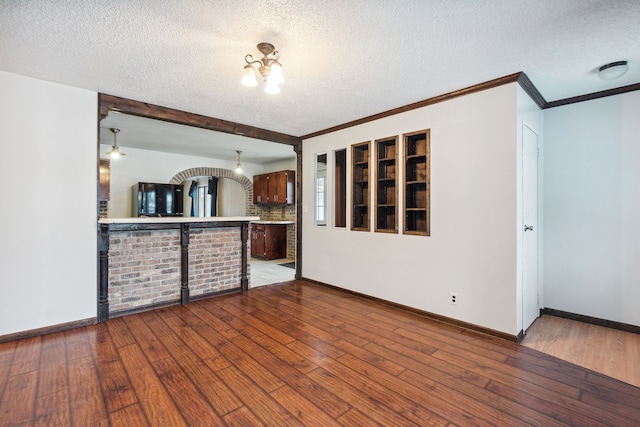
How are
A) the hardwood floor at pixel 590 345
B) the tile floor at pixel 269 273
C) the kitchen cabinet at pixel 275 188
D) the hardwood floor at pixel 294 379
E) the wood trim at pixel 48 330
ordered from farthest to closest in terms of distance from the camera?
1. the kitchen cabinet at pixel 275 188
2. the tile floor at pixel 269 273
3. the wood trim at pixel 48 330
4. the hardwood floor at pixel 590 345
5. the hardwood floor at pixel 294 379

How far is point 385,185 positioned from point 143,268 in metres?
3.20

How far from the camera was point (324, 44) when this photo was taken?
2250 mm

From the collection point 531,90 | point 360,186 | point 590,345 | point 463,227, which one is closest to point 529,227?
point 463,227

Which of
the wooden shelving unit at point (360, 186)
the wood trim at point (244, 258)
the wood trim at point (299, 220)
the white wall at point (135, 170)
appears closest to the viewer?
the wooden shelving unit at point (360, 186)

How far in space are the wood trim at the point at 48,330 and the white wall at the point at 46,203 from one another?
34mm

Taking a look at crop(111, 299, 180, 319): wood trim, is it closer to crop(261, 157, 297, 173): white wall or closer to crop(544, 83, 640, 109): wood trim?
crop(261, 157, 297, 173): white wall

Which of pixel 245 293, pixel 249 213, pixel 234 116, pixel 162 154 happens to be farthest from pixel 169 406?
pixel 249 213

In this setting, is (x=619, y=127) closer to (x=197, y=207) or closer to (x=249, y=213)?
(x=249, y=213)

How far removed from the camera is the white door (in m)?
2.93

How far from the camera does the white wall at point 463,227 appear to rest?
281cm

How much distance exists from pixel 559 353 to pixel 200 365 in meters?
2.97

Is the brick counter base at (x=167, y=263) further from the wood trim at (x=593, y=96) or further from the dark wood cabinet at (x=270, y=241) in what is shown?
the wood trim at (x=593, y=96)

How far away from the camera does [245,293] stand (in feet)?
14.3

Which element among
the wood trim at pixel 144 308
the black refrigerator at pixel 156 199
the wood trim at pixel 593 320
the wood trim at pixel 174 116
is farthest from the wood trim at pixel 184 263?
the wood trim at pixel 593 320
